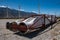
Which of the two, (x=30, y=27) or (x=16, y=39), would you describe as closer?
(x=16, y=39)

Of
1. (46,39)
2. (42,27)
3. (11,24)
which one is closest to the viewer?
(46,39)

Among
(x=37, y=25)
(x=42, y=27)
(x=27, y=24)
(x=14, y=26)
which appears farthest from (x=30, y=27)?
(x=42, y=27)

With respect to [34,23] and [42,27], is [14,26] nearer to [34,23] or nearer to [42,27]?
[34,23]

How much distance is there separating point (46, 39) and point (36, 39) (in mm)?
656

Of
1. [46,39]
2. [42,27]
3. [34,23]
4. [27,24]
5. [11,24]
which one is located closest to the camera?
[46,39]

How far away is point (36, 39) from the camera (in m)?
6.78

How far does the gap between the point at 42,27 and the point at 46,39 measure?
274cm

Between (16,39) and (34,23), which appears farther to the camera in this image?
(34,23)

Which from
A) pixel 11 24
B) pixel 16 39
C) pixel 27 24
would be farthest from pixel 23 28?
pixel 11 24

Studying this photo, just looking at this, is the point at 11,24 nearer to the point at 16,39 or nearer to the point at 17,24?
the point at 17,24

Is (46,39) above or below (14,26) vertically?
below

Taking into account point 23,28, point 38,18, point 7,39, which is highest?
point 38,18

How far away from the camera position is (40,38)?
22.9 feet

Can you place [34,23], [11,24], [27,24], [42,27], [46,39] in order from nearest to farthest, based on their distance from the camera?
[46,39] < [27,24] < [34,23] < [11,24] < [42,27]
